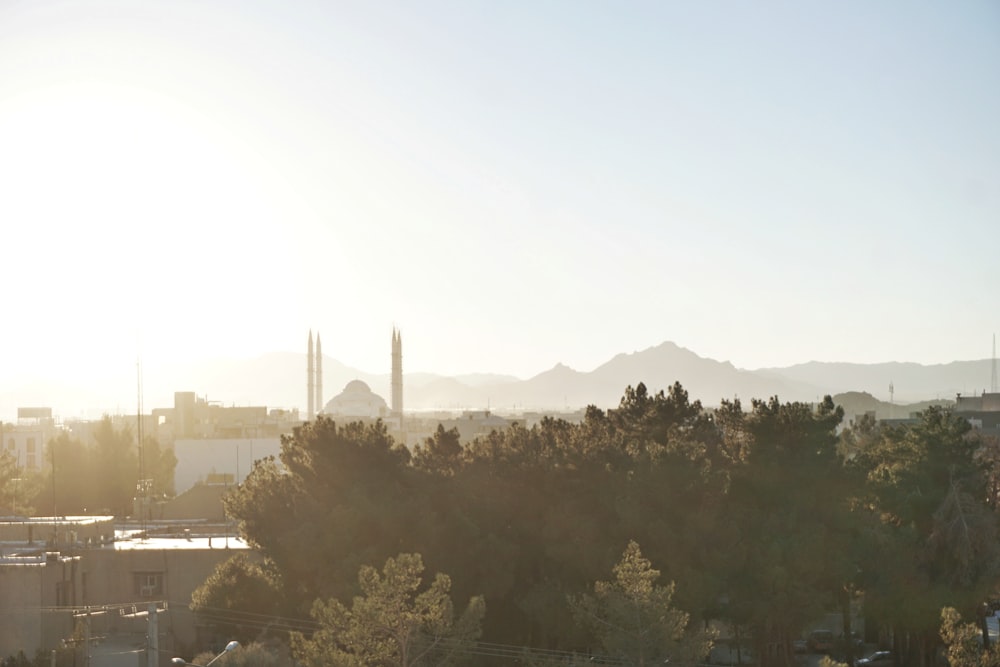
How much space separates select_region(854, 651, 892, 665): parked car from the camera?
3016cm

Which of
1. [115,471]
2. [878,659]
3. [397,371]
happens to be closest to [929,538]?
[878,659]

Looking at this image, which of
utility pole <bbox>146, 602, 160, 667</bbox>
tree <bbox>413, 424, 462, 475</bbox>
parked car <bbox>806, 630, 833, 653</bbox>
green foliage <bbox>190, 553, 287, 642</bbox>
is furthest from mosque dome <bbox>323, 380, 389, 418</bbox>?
utility pole <bbox>146, 602, 160, 667</bbox>

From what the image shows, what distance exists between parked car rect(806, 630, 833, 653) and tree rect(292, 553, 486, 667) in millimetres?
15278

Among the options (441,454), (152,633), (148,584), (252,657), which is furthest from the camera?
(441,454)

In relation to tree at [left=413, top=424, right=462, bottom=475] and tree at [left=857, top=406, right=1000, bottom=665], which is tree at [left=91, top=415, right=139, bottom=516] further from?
tree at [left=857, top=406, right=1000, bottom=665]

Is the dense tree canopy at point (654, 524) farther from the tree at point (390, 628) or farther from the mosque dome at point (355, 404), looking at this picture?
the mosque dome at point (355, 404)

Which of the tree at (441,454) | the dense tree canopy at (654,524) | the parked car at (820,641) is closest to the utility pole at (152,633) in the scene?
the dense tree canopy at (654,524)

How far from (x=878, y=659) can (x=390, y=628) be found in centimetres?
1654

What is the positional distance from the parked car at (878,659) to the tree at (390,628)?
14.1 meters

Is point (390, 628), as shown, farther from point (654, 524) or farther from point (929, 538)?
point (929, 538)

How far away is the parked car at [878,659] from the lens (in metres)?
30.2

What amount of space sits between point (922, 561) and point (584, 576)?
28.2 feet

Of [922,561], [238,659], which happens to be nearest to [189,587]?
[238,659]

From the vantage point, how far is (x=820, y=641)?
32.8 m
